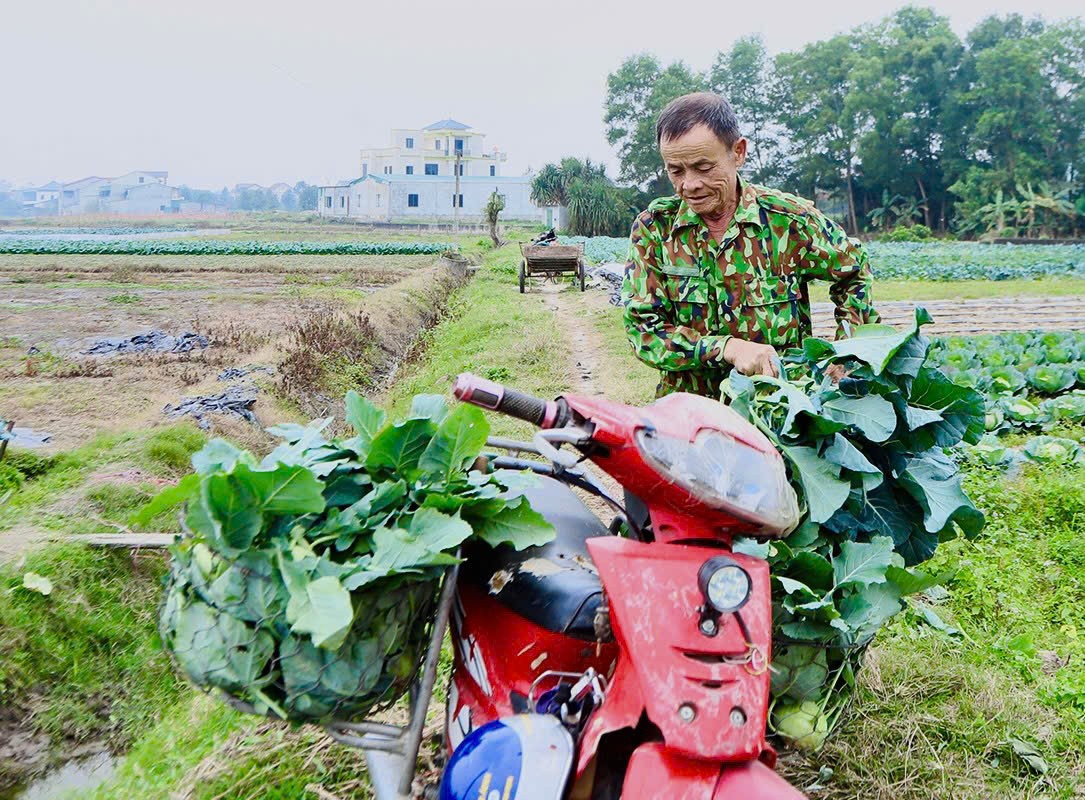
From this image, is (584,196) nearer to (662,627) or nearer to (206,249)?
(206,249)

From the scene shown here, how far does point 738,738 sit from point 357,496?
874 mm

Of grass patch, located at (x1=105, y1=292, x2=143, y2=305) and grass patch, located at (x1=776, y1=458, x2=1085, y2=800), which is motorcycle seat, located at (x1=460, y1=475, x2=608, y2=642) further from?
grass patch, located at (x1=105, y1=292, x2=143, y2=305)

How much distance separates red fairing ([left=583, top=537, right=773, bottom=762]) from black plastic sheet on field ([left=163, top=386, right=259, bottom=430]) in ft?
21.7

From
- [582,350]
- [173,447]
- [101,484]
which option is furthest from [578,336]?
[101,484]

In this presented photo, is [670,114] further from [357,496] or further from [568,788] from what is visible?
[568,788]

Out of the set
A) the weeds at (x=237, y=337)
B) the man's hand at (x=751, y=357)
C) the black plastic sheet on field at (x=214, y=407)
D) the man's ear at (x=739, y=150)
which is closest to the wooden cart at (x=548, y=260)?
the weeds at (x=237, y=337)

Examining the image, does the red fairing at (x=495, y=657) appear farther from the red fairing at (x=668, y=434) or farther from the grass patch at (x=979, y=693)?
the grass patch at (x=979, y=693)

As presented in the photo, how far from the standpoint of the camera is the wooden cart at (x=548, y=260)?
2044 cm

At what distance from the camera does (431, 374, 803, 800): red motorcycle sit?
4.77ft

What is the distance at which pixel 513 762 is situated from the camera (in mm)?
1642

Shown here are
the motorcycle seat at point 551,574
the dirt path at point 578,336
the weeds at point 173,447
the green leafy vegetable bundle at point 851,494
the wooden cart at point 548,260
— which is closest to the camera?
the motorcycle seat at point 551,574

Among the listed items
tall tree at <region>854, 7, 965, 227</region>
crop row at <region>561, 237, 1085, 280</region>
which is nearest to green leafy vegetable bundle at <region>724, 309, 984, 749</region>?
crop row at <region>561, 237, 1085, 280</region>

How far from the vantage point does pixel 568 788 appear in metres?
1.61

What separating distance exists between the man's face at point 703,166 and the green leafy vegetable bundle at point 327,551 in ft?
4.29
